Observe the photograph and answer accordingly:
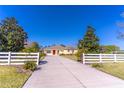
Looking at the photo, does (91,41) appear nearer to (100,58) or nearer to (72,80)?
(100,58)

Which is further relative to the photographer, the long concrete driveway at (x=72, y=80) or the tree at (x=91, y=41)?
the tree at (x=91, y=41)

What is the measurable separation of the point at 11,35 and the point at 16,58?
5279 millimetres

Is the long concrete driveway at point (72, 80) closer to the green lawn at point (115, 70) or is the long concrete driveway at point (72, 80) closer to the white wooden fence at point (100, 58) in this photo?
the green lawn at point (115, 70)

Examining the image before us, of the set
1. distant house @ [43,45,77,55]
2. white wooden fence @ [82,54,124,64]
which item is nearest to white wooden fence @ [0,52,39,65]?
white wooden fence @ [82,54,124,64]

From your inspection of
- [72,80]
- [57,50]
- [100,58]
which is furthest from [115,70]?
[57,50]

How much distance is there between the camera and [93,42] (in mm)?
26734

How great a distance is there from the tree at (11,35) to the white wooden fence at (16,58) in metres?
4.11

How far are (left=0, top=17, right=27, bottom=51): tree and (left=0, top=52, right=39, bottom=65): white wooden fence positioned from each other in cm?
411

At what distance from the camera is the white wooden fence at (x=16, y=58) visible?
1672 centimetres

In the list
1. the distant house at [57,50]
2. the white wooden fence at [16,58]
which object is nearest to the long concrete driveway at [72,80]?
the white wooden fence at [16,58]
